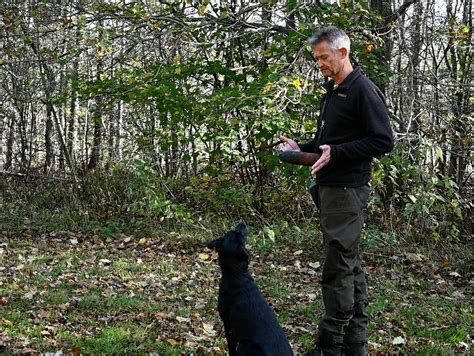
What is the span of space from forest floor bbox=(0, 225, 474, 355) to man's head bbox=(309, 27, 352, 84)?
Answer: 2.27 metres

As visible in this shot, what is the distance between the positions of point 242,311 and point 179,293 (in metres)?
2.89

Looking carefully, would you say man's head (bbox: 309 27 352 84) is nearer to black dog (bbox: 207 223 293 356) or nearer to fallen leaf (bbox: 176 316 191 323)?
black dog (bbox: 207 223 293 356)

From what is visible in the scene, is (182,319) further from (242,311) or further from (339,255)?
(339,255)

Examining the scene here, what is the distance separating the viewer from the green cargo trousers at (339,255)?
10.9 ft

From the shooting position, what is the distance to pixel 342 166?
3.37 meters

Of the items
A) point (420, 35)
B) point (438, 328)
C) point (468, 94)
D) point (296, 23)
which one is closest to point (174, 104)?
point (296, 23)

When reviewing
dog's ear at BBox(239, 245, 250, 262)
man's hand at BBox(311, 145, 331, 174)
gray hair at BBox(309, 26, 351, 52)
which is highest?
gray hair at BBox(309, 26, 351, 52)

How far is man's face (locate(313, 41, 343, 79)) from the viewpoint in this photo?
11.0 feet

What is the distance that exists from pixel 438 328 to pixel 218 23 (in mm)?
4955

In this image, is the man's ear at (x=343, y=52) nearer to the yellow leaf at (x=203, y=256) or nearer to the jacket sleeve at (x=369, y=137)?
the jacket sleeve at (x=369, y=137)

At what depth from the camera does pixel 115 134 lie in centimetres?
1199

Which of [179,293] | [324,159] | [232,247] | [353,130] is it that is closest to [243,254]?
[232,247]

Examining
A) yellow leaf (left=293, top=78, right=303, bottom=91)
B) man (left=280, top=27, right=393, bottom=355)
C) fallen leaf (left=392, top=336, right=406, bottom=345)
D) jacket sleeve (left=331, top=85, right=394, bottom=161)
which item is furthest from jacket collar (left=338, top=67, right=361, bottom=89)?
fallen leaf (left=392, top=336, right=406, bottom=345)

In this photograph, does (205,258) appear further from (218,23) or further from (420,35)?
(420,35)
